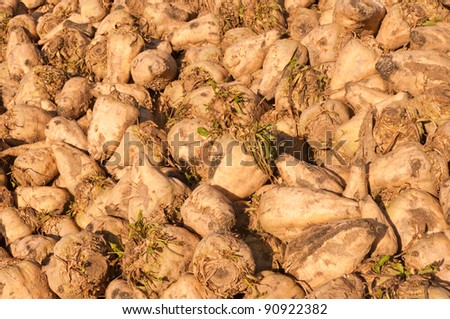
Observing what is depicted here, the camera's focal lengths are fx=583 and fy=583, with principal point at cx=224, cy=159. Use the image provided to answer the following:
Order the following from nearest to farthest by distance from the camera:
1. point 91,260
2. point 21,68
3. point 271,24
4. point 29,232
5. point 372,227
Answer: point 372,227 < point 91,260 < point 29,232 < point 271,24 < point 21,68

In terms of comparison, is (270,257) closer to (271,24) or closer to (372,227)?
(372,227)

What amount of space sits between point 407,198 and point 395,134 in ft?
2.99

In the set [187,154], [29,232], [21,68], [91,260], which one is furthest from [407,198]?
[21,68]

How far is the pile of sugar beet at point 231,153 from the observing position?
19.4ft

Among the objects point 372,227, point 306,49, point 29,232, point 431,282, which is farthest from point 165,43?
point 431,282

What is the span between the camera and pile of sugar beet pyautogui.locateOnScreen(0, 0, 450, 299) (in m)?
5.92

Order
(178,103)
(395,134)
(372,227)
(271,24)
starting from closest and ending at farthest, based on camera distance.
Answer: (372,227), (395,134), (178,103), (271,24)

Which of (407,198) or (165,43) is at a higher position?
(165,43)

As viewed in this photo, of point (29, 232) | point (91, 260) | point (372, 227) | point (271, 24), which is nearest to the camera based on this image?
point (372, 227)

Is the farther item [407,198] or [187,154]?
[187,154]

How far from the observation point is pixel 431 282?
541 centimetres

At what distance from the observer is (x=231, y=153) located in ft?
22.3

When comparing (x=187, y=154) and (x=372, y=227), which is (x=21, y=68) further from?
(x=372, y=227)

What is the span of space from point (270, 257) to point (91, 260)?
190 centimetres
